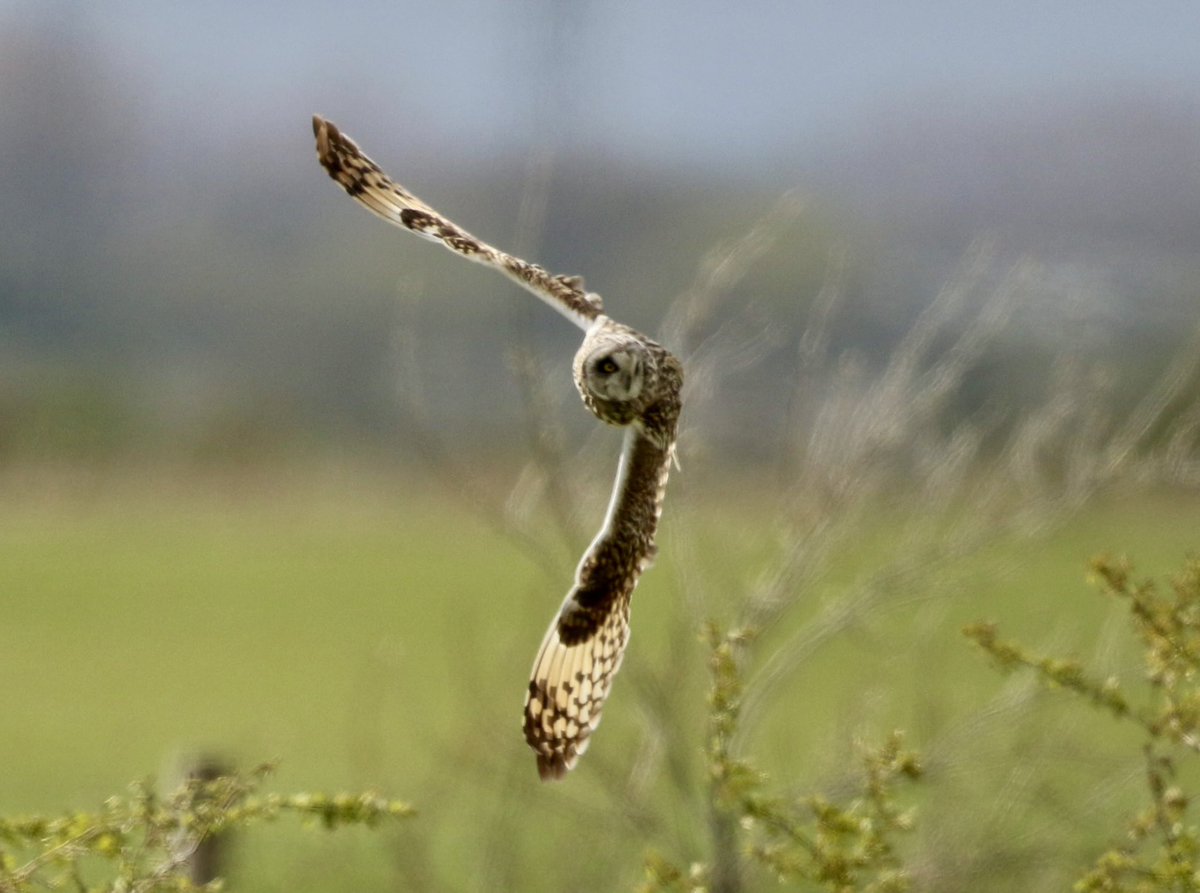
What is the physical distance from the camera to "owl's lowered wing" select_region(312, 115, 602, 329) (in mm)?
3326

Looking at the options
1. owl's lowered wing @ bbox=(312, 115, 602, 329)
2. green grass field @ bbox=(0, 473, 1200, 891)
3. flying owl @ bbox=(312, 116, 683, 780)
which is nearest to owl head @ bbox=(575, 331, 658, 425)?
flying owl @ bbox=(312, 116, 683, 780)

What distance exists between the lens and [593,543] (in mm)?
3441

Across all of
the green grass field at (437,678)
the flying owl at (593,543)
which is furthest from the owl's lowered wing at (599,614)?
the green grass field at (437,678)

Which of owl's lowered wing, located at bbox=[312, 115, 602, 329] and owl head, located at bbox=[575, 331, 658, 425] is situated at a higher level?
owl's lowered wing, located at bbox=[312, 115, 602, 329]

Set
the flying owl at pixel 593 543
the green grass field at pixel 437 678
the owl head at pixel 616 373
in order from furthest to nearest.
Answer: the green grass field at pixel 437 678
the flying owl at pixel 593 543
the owl head at pixel 616 373

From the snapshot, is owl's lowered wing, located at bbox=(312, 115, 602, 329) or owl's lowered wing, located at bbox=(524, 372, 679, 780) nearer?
owl's lowered wing, located at bbox=(312, 115, 602, 329)

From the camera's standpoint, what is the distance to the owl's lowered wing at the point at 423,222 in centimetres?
333

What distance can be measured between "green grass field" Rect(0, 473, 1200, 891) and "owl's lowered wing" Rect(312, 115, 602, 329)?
1.12 m

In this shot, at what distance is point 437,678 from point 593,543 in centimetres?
1455

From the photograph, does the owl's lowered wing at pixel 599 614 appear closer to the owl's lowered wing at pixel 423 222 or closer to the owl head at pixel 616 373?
the owl head at pixel 616 373

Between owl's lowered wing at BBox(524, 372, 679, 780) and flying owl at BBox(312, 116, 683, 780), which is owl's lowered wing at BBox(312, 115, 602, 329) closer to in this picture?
flying owl at BBox(312, 116, 683, 780)

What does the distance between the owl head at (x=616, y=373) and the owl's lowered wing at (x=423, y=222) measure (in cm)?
12

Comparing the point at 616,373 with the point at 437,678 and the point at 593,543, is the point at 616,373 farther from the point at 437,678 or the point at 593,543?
the point at 437,678

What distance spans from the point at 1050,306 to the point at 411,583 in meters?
18.0
